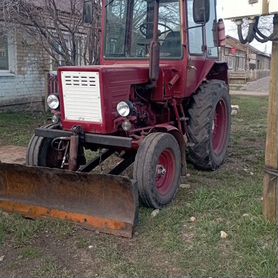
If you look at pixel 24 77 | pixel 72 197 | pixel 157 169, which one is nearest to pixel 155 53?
pixel 157 169

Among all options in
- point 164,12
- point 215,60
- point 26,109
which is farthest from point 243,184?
point 26,109

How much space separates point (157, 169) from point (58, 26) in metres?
6.04

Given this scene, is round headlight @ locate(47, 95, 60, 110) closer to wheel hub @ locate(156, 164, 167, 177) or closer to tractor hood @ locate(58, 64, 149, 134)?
tractor hood @ locate(58, 64, 149, 134)

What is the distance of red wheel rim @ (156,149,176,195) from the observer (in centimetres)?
487

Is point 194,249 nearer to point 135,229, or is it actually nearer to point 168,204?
point 135,229

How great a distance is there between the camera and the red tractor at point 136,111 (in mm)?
4449

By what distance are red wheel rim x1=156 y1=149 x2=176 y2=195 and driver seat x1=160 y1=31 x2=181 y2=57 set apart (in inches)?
51.8

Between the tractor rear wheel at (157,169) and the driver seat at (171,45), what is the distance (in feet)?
3.88

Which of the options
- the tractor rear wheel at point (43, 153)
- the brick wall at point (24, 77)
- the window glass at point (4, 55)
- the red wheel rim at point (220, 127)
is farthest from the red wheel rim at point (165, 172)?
the window glass at point (4, 55)

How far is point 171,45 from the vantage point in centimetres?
548

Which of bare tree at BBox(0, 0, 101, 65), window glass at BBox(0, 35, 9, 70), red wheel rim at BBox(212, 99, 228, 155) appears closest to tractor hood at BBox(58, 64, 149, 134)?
red wheel rim at BBox(212, 99, 228, 155)

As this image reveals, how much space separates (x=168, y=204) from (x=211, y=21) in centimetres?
286

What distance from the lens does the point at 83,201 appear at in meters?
4.36

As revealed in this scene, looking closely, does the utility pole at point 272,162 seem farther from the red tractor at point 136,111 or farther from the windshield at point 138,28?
the windshield at point 138,28
